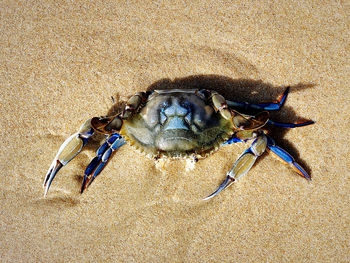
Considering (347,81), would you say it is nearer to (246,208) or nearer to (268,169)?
(268,169)

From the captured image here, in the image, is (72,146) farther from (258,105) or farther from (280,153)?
(280,153)

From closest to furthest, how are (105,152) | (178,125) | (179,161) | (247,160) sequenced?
(178,125) < (247,160) < (105,152) < (179,161)

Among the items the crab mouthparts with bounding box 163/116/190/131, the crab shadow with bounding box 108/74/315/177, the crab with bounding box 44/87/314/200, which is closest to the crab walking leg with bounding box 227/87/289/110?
the crab with bounding box 44/87/314/200

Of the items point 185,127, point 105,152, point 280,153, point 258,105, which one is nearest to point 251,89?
point 258,105

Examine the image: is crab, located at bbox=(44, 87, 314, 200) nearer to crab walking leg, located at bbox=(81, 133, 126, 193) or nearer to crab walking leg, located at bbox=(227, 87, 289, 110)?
crab walking leg, located at bbox=(227, 87, 289, 110)

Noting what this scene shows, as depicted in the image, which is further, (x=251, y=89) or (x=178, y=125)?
(x=251, y=89)

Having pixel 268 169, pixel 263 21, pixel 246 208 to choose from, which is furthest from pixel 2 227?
pixel 263 21

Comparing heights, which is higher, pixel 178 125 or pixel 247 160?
pixel 178 125
